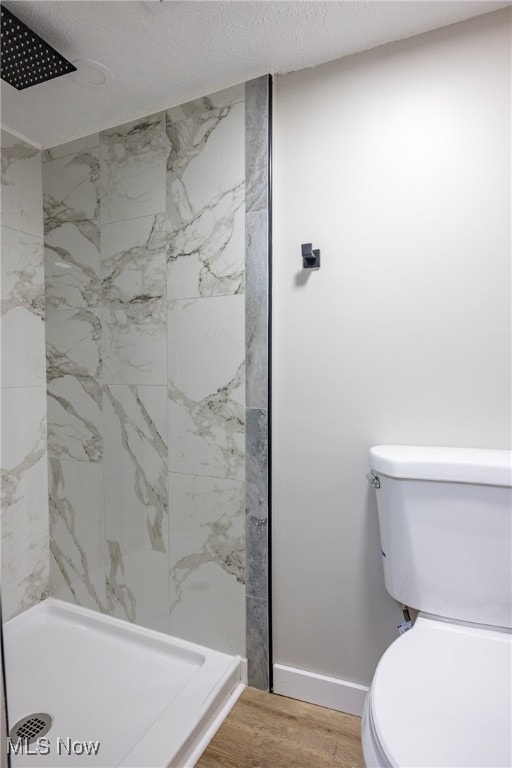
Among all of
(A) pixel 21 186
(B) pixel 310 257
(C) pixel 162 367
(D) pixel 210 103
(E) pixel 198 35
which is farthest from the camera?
(A) pixel 21 186

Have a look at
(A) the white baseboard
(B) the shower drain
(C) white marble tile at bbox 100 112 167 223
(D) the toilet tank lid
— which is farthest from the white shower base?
(C) white marble tile at bbox 100 112 167 223

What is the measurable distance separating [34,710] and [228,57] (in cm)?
211

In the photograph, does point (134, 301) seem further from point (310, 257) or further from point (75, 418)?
point (310, 257)

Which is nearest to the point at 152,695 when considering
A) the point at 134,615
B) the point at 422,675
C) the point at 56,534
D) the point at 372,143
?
the point at 134,615

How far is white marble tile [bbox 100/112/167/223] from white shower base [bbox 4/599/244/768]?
162cm

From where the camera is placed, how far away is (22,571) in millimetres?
1724

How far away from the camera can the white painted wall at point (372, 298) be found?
1124 millimetres

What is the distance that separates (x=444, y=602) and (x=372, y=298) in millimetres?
846

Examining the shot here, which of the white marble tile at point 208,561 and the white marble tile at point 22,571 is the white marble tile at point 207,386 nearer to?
the white marble tile at point 208,561

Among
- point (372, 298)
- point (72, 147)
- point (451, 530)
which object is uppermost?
point (72, 147)

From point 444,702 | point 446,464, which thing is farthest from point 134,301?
point 444,702

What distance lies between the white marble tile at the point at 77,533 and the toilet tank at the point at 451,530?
117 cm

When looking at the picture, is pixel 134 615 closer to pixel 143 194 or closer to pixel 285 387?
pixel 285 387

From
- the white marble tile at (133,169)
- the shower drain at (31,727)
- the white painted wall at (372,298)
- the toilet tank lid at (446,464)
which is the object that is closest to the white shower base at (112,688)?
the shower drain at (31,727)
